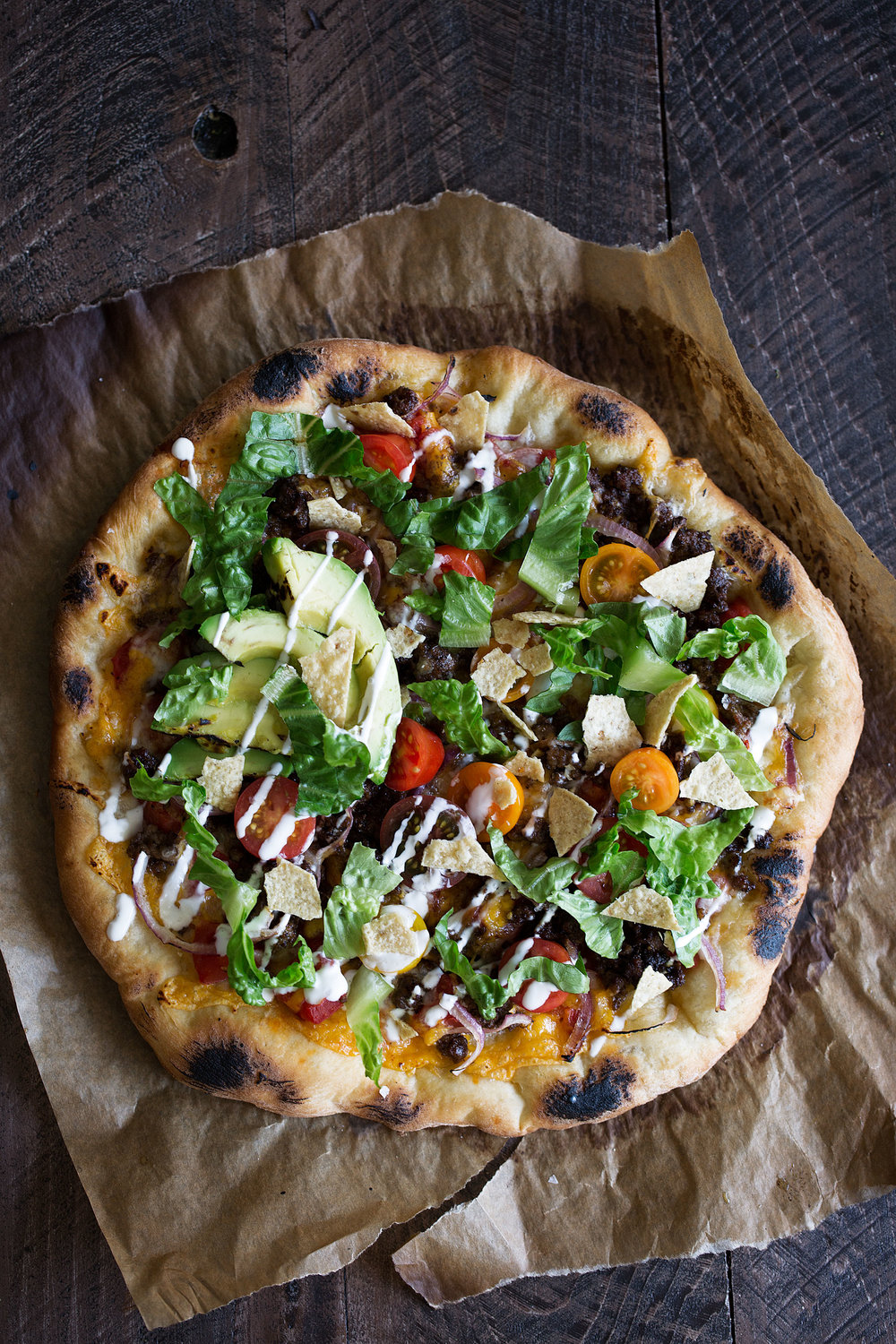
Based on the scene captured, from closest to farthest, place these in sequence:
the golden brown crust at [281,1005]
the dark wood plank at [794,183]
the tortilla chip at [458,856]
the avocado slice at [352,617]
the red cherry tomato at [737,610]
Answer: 1. the avocado slice at [352,617]
2. the tortilla chip at [458,856]
3. the golden brown crust at [281,1005]
4. the red cherry tomato at [737,610]
5. the dark wood plank at [794,183]

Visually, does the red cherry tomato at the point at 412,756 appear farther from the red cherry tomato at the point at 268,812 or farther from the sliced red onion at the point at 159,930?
the sliced red onion at the point at 159,930

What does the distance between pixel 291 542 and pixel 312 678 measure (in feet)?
1.55

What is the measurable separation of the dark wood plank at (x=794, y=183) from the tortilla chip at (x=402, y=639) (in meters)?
1.90

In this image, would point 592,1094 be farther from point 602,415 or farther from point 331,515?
point 602,415

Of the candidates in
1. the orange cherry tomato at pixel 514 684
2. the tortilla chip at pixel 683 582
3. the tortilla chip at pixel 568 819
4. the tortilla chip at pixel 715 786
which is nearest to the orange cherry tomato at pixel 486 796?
the tortilla chip at pixel 568 819

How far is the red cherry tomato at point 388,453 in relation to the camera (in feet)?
11.0

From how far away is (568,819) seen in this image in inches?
131

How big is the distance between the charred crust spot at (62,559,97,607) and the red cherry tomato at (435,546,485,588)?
121 cm

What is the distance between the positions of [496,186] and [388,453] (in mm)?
1411

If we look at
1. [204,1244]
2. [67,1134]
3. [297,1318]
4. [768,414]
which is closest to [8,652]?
[67,1134]

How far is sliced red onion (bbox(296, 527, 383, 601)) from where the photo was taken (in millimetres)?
3320

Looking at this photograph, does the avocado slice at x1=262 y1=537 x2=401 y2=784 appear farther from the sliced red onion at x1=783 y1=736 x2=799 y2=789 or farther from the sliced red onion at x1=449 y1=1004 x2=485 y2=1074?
the sliced red onion at x1=783 y1=736 x2=799 y2=789

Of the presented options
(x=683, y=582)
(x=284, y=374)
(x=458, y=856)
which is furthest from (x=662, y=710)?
(x=284, y=374)

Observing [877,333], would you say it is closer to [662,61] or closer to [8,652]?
[662,61]
